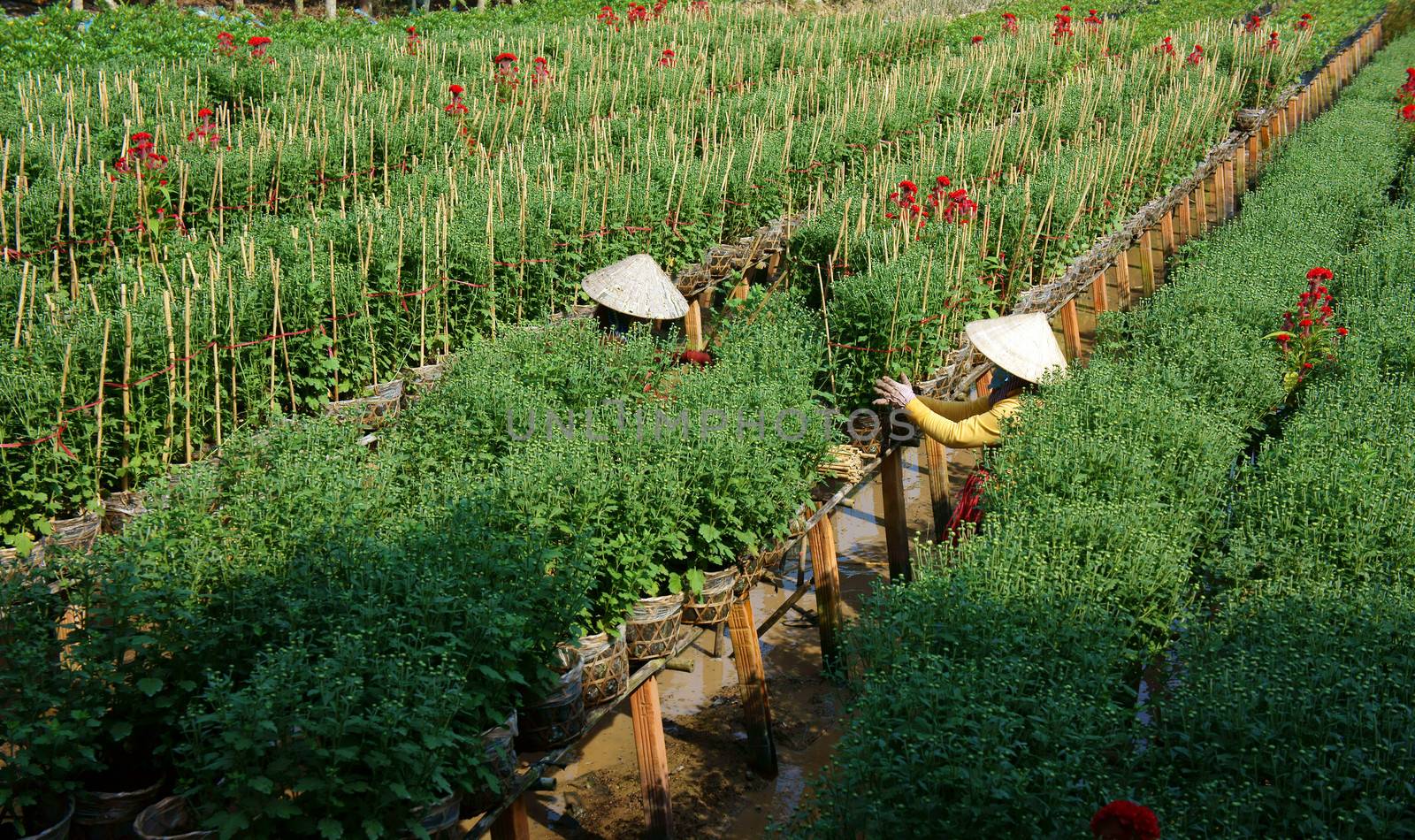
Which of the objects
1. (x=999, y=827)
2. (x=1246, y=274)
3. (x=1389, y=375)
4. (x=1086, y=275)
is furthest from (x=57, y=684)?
(x=1086, y=275)

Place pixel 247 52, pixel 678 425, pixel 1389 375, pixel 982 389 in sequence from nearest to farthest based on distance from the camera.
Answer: pixel 678 425 < pixel 1389 375 < pixel 982 389 < pixel 247 52

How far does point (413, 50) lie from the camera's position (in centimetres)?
1595

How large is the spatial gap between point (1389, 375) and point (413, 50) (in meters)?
12.8

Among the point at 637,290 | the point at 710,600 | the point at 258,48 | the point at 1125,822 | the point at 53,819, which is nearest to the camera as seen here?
the point at 1125,822

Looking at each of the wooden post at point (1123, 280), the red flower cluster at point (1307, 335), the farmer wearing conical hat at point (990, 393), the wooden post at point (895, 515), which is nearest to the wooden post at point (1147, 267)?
the wooden post at point (1123, 280)

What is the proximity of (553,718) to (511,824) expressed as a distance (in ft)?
1.54

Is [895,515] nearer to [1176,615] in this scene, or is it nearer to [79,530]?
[1176,615]

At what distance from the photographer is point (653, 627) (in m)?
5.59

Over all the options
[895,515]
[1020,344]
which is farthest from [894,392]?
[895,515]

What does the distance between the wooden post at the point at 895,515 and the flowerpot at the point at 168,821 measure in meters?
5.53

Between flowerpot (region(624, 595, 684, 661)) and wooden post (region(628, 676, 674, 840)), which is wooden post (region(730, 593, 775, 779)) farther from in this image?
flowerpot (region(624, 595, 684, 661))

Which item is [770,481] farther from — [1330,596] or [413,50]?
[413,50]

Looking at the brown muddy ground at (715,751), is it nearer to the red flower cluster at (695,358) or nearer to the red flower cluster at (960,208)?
the red flower cluster at (695,358)

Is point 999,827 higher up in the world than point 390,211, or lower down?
lower down
